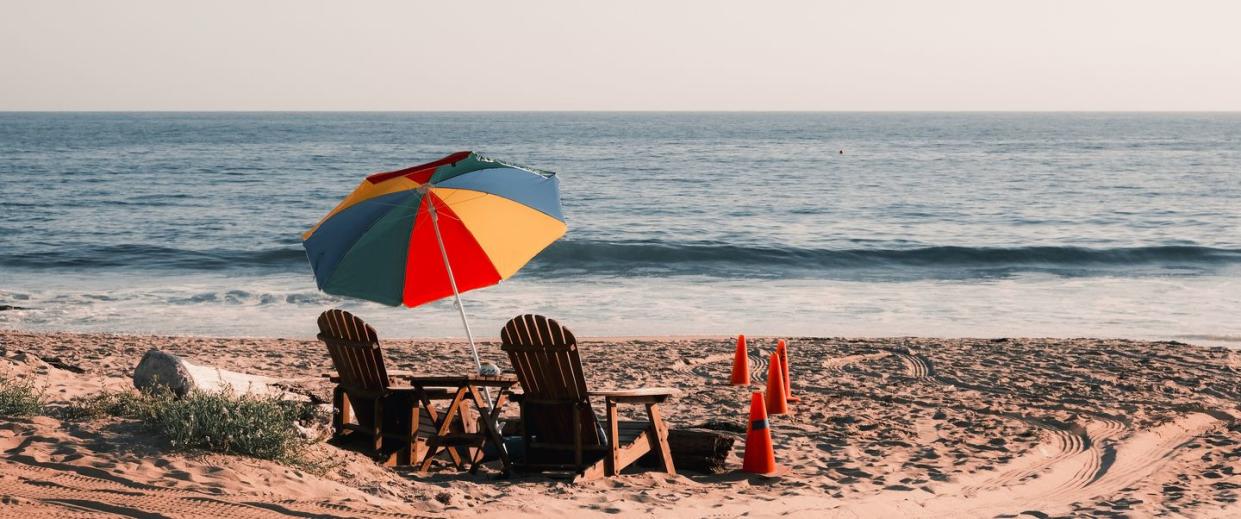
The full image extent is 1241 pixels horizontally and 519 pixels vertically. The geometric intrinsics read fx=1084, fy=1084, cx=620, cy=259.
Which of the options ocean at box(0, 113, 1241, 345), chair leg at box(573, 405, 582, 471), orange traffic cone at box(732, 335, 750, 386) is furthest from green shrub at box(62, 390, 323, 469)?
ocean at box(0, 113, 1241, 345)

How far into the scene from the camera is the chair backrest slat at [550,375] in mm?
6070

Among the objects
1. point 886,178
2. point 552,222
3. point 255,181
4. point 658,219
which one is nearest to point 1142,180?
point 886,178

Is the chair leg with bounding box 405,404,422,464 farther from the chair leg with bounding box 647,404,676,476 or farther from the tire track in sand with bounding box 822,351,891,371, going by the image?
the tire track in sand with bounding box 822,351,891,371

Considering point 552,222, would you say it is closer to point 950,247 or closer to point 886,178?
point 950,247

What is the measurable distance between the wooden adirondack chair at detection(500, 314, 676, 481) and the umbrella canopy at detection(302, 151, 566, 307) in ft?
1.98

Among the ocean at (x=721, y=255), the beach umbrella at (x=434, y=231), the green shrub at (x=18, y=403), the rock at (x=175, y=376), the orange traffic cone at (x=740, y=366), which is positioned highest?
the beach umbrella at (x=434, y=231)

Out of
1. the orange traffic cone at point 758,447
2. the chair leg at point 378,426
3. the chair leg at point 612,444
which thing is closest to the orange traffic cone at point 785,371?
the orange traffic cone at point 758,447

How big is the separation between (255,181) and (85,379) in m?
39.0

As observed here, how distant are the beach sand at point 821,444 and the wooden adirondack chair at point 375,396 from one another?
0.37 m

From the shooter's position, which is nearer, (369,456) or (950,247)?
(369,456)

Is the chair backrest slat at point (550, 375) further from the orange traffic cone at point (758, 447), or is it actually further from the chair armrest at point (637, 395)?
the orange traffic cone at point (758, 447)

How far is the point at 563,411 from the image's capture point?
6.34 meters

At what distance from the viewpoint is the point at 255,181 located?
45281mm

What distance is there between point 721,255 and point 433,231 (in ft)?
57.7
